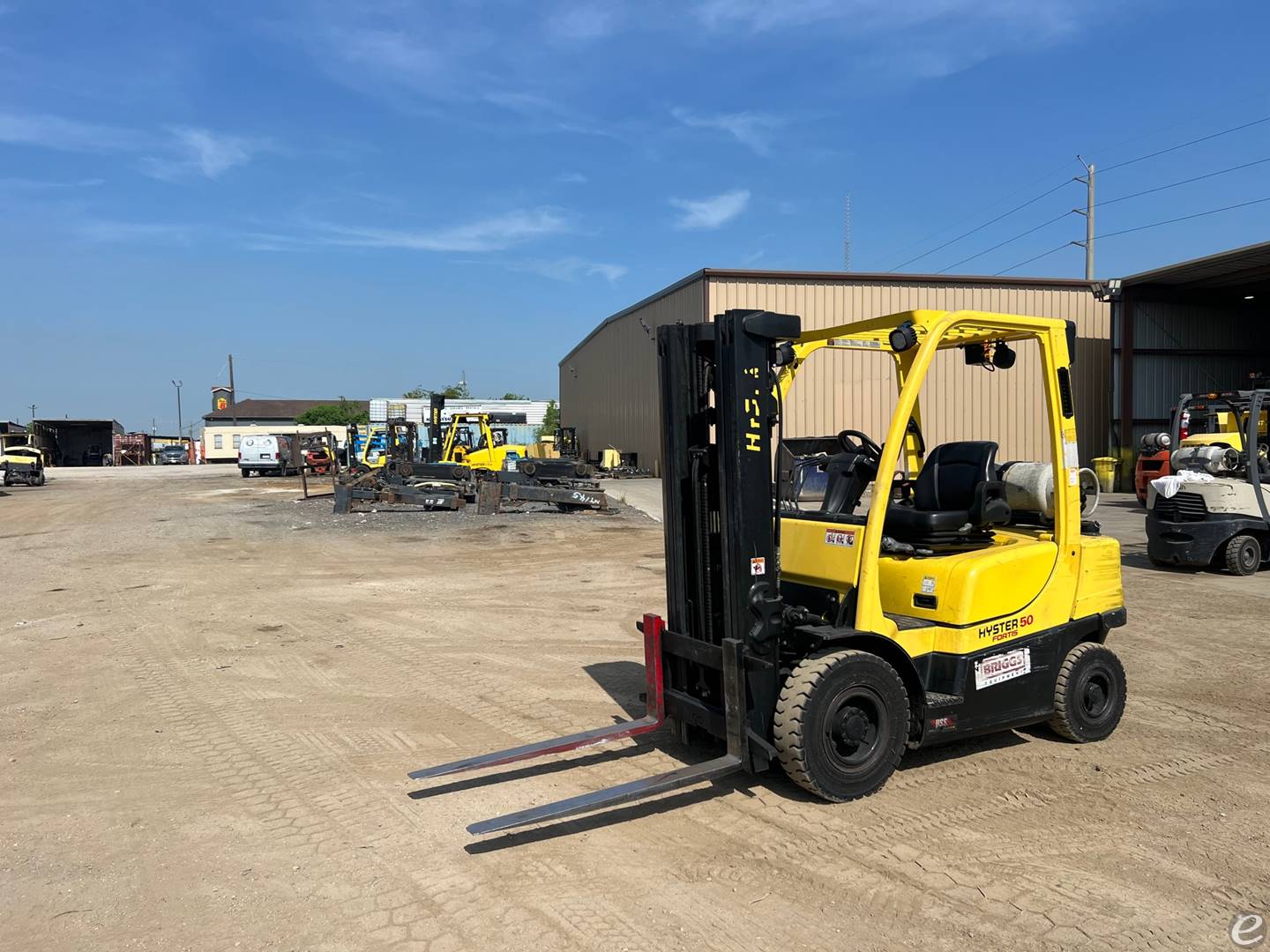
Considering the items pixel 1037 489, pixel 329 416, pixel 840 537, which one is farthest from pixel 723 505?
pixel 329 416

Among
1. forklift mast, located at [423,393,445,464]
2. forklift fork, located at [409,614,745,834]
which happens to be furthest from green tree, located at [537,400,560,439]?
forklift fork, located at [409,614,745,834]

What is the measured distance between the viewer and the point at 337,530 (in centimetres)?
1842

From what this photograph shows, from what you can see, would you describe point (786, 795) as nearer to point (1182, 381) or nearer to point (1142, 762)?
point (1142, 762)

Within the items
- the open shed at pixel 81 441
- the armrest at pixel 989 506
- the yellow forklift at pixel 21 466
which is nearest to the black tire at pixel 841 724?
the armrest at pixel 989 506

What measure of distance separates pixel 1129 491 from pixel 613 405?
21685mm

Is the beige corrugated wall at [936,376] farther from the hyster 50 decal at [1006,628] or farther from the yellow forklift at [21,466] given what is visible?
the yellow forklift at [21,466]

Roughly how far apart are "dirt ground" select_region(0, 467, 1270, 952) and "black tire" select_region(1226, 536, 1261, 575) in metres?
3.67

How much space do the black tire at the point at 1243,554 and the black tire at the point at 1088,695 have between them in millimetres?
8222

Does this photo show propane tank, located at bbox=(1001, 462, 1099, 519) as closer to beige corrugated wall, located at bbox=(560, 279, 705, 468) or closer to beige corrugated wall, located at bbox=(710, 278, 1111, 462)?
beige corrugated wall, located at bbox=(710, 278, 1111, 462)

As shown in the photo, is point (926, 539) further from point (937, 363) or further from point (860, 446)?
point (937, 363)

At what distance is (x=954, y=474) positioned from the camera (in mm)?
5262

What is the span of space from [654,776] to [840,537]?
5.16 ft

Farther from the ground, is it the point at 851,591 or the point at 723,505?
the point at 723,505

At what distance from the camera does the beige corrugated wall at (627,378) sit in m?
30.7
